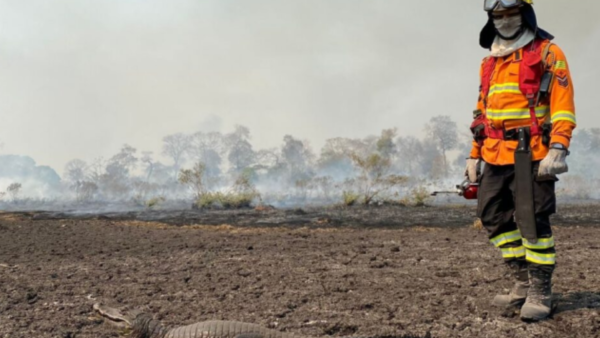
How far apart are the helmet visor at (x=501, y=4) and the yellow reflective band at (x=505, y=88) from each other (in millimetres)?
596

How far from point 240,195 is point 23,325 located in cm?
1690

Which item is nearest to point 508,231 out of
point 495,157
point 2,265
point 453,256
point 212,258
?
point 495,157

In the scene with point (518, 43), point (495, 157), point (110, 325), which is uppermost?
point (518, 43)

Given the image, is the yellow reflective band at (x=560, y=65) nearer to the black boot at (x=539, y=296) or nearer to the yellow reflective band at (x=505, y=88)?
the yellow reflective band at (x=505, y=88)

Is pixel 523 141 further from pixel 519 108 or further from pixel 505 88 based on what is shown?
pixel 505 88

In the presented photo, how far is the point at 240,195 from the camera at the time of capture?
20.4 m

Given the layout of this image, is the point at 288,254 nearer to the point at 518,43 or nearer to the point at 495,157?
the point at 495,157

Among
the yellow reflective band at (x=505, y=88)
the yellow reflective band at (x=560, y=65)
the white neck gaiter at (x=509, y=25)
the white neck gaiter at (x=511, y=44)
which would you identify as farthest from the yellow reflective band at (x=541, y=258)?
the white neck gaiter at (x=509, y=25)

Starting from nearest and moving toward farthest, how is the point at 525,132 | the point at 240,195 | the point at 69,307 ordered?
the point at 525,132 < the point at 69,307 < the point at 240,195

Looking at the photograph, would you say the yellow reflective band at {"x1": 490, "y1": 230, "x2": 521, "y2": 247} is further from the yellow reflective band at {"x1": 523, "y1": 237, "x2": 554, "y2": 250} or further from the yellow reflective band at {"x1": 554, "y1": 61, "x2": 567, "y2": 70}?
the yellow reflective band at {"x1": 554, "y1": 61, "x2": 567, "y2": 70}

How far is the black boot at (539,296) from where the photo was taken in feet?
10.3

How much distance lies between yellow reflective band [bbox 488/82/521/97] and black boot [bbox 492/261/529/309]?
1355mm

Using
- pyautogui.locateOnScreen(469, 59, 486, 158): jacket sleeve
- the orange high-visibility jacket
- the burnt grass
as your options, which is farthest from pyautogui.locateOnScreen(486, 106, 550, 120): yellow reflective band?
the burnt grass

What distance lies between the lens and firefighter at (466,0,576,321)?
10.1ft
